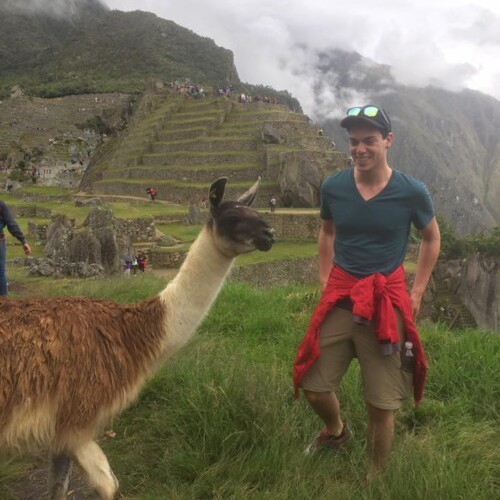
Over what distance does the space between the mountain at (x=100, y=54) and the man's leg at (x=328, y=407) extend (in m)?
57.0

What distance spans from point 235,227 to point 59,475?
4.67 feet

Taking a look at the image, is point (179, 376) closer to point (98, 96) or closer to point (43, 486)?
point (43, 486)

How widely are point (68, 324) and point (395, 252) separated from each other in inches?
59.3

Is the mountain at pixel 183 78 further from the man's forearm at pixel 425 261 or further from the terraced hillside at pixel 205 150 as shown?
the man's forearm at pixel 425 261

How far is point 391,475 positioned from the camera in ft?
6.64

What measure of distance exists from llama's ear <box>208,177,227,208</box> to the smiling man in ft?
1.73

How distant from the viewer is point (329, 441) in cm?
248

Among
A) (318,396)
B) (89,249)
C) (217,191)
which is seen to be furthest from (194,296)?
(89,249)

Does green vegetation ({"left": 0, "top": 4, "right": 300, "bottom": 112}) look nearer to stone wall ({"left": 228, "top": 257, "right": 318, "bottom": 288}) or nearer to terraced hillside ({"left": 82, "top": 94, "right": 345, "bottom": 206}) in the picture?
terraced hillside ({"left": 82, "top": 94, "right": 345, "bottom": 206})

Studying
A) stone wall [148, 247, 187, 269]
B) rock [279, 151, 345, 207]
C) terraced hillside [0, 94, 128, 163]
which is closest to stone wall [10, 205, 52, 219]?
stone wall [148, 247, 187, 269]

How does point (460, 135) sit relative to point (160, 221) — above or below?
above

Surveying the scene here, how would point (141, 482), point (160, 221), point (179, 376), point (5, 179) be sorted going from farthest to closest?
point (5, 179)
point (160, 221)
point (179, 376)
point (141, 482)

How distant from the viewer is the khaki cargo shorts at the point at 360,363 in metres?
2.21

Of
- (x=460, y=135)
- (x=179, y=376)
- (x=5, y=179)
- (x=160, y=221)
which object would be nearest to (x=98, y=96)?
(x=5, y=179)
